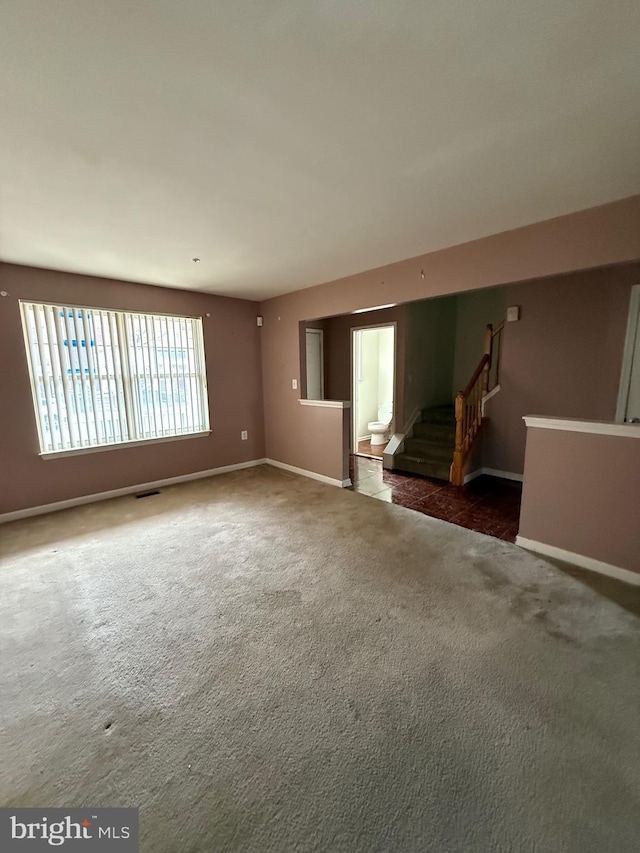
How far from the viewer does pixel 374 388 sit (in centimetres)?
713

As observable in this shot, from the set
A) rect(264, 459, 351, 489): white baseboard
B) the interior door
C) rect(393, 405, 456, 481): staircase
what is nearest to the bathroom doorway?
the interior door

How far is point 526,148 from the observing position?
165 centimetres

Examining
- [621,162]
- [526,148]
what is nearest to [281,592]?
[526,148]

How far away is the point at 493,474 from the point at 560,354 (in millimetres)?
1702

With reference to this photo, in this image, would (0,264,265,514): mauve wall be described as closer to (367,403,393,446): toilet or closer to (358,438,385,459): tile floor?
(358,438,385,459): tile floor

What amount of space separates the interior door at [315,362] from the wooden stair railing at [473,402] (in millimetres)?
2398

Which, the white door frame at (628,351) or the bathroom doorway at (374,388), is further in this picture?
the bathroom doorway at (374,388)

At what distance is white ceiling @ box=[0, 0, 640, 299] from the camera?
1.04 metres

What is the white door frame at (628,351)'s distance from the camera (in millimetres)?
3428

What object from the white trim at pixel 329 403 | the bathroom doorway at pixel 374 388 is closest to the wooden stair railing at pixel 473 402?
the white trim at pixel 329 403

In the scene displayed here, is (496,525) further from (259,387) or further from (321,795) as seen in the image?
(259,387)

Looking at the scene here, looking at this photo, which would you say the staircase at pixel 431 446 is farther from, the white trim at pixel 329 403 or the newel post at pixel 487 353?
the white trim at pixel 329 403

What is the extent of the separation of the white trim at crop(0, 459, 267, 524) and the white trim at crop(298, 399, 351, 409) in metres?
1.37

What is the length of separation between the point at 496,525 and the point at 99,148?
374 cm
